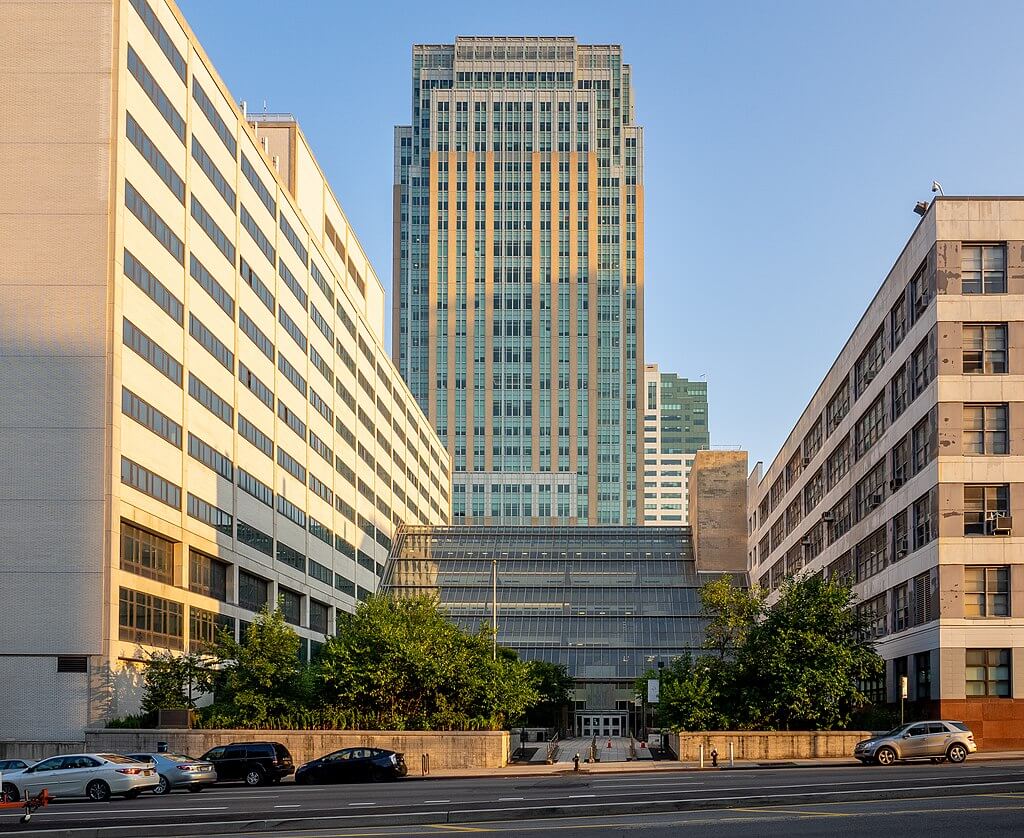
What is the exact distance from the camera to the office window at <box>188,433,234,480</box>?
73562mm

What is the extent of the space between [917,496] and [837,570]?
2237 cm

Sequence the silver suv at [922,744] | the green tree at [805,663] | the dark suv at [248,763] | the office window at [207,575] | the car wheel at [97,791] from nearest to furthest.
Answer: the car wheel at [97,791] < the dark suv at [248,763] < the silver suv at [922,744] < the green tree at [805,663] < the office window at [207,575]

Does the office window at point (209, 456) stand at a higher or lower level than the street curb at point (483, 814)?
higher

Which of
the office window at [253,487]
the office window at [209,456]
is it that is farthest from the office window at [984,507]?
the office window at [253,487]

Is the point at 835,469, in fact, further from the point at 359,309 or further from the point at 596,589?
the point at 359,309

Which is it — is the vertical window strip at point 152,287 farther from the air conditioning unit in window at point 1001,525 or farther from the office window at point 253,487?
the air conditioning unit in window at point 1001,525

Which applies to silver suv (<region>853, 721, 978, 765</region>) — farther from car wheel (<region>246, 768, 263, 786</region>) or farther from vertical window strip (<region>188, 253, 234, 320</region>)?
vertical window strip (<region>188, 253, 234, 320</region>)

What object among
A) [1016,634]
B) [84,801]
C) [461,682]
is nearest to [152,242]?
Answer: [461,682]

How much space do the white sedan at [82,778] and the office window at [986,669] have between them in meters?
37.5

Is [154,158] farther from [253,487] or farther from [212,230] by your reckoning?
[253,487]

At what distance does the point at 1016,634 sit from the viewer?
60.9m

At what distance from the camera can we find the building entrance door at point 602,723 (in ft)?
371

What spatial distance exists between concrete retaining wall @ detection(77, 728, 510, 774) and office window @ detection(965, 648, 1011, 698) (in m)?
21.8

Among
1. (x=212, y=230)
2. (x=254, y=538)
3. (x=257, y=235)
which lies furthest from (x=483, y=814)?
(x=257, y=235)
